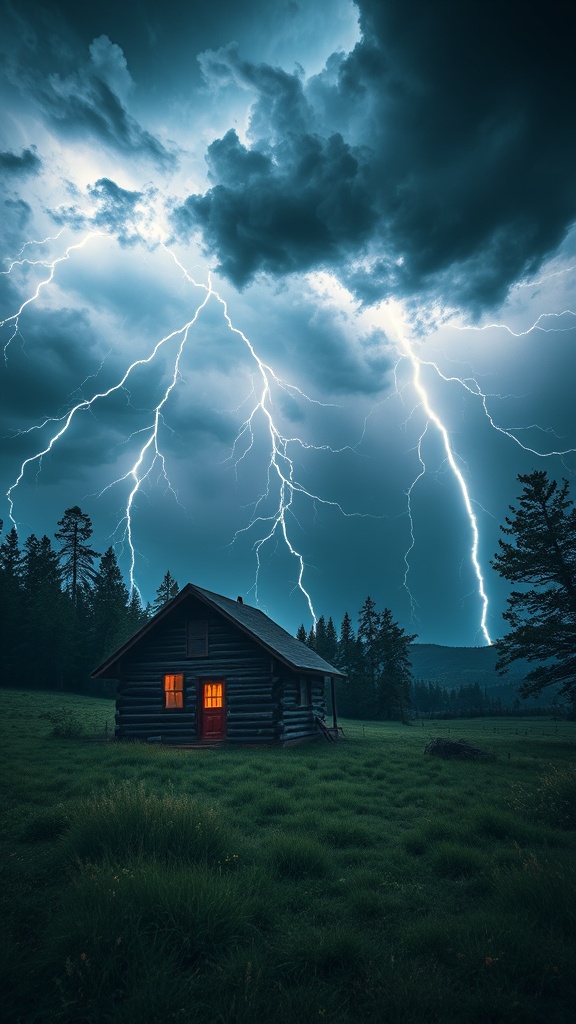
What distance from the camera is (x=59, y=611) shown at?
46.6 meters

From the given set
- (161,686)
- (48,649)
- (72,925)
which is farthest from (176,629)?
(48,649)

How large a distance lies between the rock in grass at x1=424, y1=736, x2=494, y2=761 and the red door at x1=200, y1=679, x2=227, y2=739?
8.29 meters

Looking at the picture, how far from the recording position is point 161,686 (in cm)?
1947

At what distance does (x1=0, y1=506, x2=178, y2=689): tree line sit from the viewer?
46062mm

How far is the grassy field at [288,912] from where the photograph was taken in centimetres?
332

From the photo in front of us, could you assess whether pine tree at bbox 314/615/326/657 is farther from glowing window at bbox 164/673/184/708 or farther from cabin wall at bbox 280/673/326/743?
glowing window at bbox 164/673/184/708

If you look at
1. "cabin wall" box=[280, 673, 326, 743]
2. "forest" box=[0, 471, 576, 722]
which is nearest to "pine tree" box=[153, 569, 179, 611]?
"forest" box=[0, 471, 576, 722]

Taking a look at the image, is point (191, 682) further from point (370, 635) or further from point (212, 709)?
point (370, 635)

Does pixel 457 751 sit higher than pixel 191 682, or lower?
lower

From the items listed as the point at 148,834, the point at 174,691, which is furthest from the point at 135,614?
the point at 148,834

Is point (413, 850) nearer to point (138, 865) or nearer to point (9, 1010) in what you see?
point (138, 865)

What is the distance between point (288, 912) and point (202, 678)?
15196mm

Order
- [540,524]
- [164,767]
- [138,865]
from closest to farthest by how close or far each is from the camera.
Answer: [138,865], [164,767], [540,524]

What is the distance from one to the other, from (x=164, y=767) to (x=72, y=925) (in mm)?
9354
